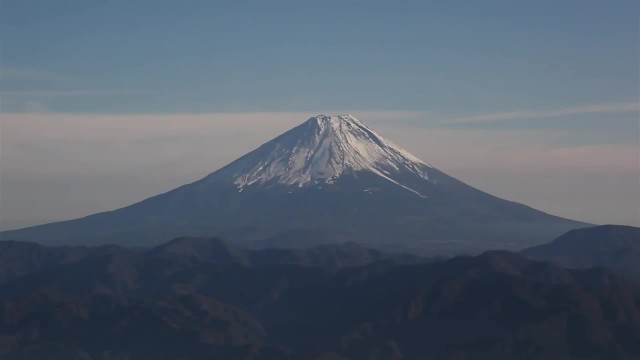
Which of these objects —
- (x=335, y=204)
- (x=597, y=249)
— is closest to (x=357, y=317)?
(x=597, y=249)

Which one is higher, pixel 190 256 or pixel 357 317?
pixel 190 256

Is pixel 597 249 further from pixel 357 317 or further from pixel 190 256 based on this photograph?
pixel 357 317

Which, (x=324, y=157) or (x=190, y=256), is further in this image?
(x=324, y=157)

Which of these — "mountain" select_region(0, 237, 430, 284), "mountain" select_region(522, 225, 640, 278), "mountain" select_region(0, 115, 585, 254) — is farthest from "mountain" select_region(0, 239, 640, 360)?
"mountain" select_region(0, 115, 585, 254)

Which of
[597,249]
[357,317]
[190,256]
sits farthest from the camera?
[597,249]

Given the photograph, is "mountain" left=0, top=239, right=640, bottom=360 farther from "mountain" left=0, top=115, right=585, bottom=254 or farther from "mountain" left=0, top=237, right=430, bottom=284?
"mountain" left=0, top=115, right=585, bottom=254
